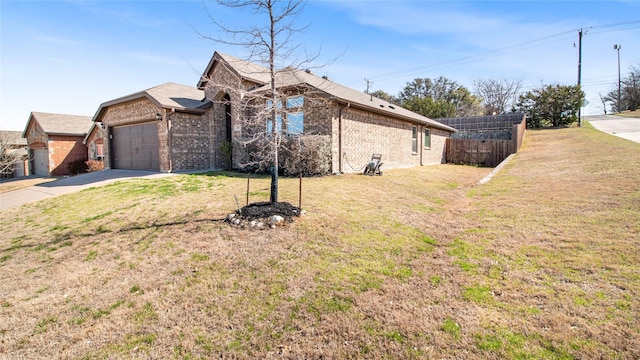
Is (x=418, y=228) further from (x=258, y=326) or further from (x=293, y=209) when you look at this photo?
(x=258, y=326)

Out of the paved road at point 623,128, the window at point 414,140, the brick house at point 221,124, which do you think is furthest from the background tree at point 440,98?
the brick house at point 221,124

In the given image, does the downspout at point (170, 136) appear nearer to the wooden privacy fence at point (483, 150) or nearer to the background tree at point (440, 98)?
the wooden privacy fence at point (483, 150)

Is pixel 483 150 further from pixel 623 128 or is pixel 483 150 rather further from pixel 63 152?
pixel 63 152

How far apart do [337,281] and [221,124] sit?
13.9 meters

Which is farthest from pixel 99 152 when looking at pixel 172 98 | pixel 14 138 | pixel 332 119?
pixel 332 119

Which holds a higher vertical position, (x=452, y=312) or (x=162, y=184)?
(x=162, y=184)

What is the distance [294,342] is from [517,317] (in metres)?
2.34

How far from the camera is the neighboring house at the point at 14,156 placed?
24658 mm

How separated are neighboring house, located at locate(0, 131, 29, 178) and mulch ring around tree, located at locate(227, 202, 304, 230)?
98.0 ft

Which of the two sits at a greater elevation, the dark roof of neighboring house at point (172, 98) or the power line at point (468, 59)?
the power line at point (468, 59)

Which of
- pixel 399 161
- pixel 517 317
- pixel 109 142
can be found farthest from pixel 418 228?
pixel 109 142

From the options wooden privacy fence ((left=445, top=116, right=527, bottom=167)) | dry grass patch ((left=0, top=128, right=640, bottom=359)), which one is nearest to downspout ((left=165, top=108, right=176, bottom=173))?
dry grass patch ((left=0, top=128, right=640, bottom=359))

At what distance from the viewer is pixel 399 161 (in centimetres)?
1739

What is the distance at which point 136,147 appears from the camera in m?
16.1
